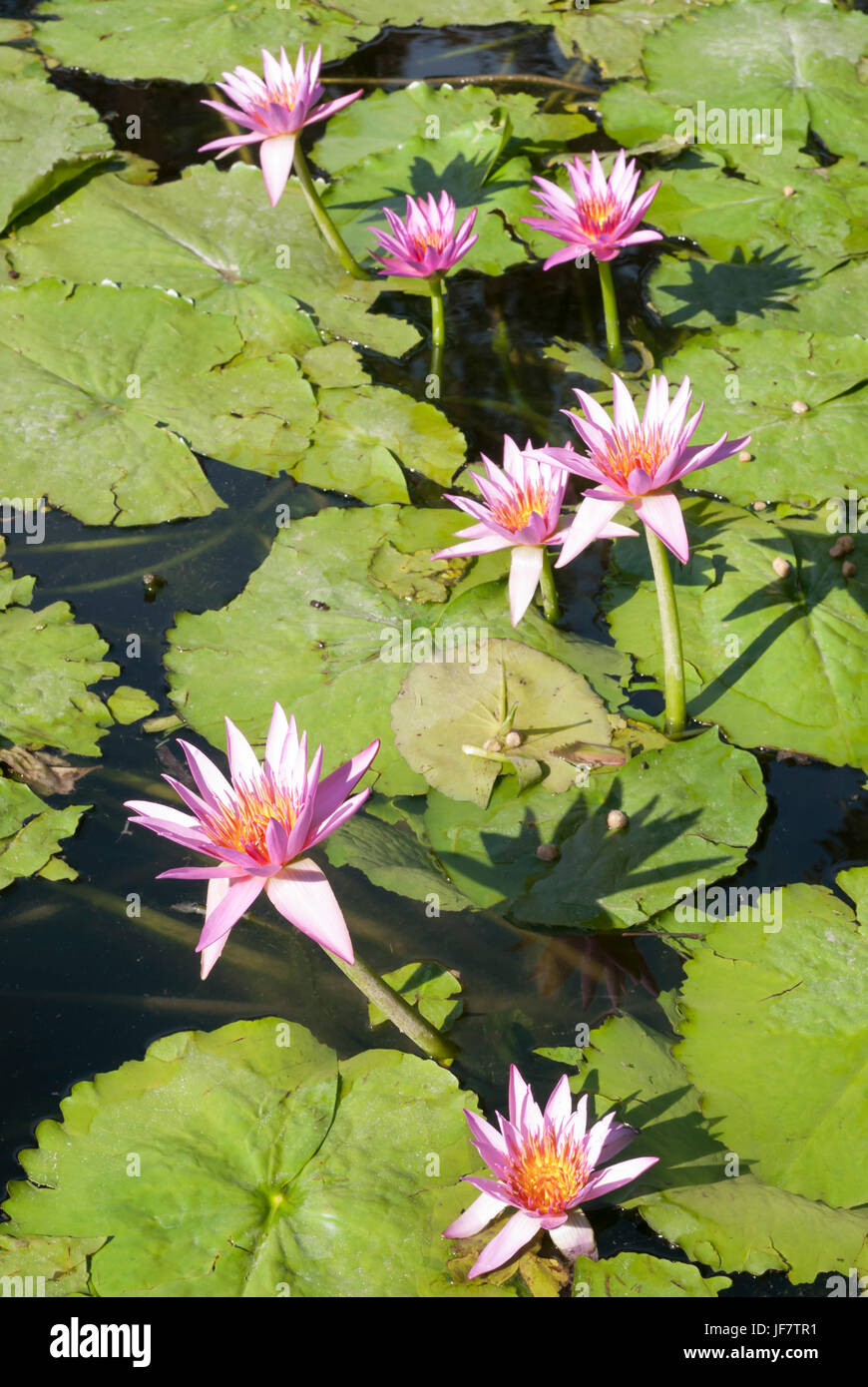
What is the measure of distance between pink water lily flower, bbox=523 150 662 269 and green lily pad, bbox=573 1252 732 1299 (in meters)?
3.45

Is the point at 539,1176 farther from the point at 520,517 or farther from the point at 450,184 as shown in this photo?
the point at 450,184

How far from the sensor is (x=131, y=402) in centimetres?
440

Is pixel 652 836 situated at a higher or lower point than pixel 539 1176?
higher

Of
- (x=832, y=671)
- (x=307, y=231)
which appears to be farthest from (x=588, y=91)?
(x=832, y=671)

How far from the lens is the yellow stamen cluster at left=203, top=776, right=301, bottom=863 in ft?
7.61

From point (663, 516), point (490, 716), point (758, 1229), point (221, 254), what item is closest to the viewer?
point (758, 1229)

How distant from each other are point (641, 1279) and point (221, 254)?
466 centimetres

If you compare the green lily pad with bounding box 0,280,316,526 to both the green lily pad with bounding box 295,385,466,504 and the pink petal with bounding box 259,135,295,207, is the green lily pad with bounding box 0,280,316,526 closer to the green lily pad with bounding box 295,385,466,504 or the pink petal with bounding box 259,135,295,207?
the green lily pad with bounding box 295,385,466,504

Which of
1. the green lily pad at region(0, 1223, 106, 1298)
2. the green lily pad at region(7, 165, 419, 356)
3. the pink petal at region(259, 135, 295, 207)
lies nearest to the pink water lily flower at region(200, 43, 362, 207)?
the pink petal at region(259, 135, 295, 207)

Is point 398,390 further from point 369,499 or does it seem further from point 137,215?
point 137,215

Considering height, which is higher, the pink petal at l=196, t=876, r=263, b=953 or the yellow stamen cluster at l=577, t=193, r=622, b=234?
the yellow stamen cluster at l=577, t=193, r=622, b=234

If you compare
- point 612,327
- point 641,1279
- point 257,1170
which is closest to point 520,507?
point 612,327

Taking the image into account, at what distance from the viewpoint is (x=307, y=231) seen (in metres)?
5.33

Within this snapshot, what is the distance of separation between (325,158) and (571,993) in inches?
190
